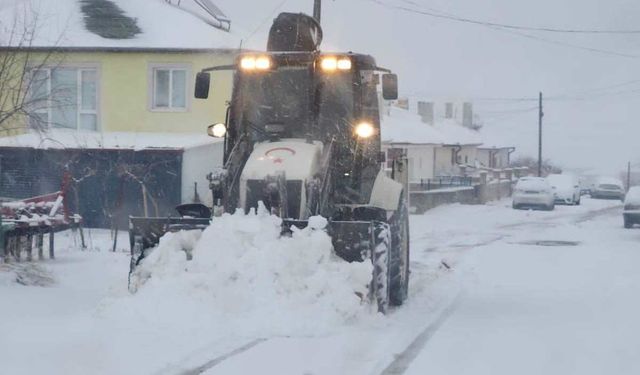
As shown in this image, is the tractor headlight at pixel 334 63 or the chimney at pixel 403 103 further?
the chimney at pixel 403 103

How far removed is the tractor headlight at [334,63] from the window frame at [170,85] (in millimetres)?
15295

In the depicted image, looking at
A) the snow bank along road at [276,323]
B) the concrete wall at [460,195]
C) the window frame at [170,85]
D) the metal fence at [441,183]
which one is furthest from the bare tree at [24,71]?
the metal fence at [441,183]

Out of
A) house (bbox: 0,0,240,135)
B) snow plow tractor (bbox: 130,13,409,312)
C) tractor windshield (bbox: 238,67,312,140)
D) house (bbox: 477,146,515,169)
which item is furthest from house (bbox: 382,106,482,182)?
tractor windshield (bbox: 238,67,312,140)

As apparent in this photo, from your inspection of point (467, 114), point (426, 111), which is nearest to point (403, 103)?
point (426, 111)

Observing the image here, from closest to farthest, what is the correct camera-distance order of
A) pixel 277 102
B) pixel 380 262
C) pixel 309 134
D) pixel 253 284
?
1. pixel 253 284
2. pixel 380 262
3. pixel 309 134
4. pixel 277 102

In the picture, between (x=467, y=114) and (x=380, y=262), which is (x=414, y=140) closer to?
(x=467, y=114)

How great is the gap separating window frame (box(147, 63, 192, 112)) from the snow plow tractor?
1434cm

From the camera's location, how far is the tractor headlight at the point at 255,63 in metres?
12.2

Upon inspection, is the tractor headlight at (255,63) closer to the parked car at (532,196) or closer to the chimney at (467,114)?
the parked car at (532,196)

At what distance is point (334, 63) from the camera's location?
39.3 ft

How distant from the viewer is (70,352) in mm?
8633

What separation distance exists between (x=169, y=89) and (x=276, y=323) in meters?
18.5

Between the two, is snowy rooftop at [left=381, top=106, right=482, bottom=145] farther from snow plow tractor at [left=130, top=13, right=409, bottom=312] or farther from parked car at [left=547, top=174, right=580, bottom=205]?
snow plow tractor at [left=130, top=13, right=409, bottom=312]

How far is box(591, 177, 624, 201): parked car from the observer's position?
5922cm
